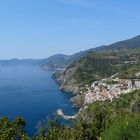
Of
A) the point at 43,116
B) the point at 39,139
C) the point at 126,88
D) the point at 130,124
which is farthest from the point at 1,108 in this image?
the point at 130,124

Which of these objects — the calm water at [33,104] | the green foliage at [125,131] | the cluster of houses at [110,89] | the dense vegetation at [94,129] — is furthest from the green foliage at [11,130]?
the cluster of houses at [110,89]

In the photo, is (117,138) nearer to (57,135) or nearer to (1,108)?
(57,135)

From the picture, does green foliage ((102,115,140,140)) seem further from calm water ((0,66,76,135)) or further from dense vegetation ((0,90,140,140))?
calm water ((0,66,76,135))

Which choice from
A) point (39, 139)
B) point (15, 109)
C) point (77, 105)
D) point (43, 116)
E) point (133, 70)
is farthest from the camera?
point (133, 70)

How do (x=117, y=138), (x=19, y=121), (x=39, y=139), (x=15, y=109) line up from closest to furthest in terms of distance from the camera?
(x=117, y=138) → (x=19, y=121) → (x=39, y=139) → (x=15, y=109)

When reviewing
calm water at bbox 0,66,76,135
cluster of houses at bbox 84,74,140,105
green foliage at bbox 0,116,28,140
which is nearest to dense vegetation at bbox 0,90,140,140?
green foliage at bbox 0,116,28,140

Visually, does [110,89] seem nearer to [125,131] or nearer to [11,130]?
[11,130]

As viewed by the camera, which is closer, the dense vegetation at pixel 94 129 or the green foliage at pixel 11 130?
the dense vegetation at pixel 94 129

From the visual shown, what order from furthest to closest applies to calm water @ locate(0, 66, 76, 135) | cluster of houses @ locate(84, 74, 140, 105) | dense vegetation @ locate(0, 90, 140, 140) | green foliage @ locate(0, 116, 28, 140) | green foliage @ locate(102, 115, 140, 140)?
cluster of houses @ locate(84, 74, 140, 105) → calm water @ locate(0, 66, 76, 135) → green foliage @ locate(0, 116, 28, 140) → dense vegetation @ locate(0, 90, 140, 140) → green foliage @ locate(102, 115, 140, 140)

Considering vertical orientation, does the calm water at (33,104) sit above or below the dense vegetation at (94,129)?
below

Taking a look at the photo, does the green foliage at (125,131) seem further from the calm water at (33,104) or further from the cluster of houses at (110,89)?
the cluster of houses at (110,89)

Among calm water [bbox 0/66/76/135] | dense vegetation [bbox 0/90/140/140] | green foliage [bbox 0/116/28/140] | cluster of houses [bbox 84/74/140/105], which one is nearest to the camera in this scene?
dense vegetation [bbox 0/90/140/140]
